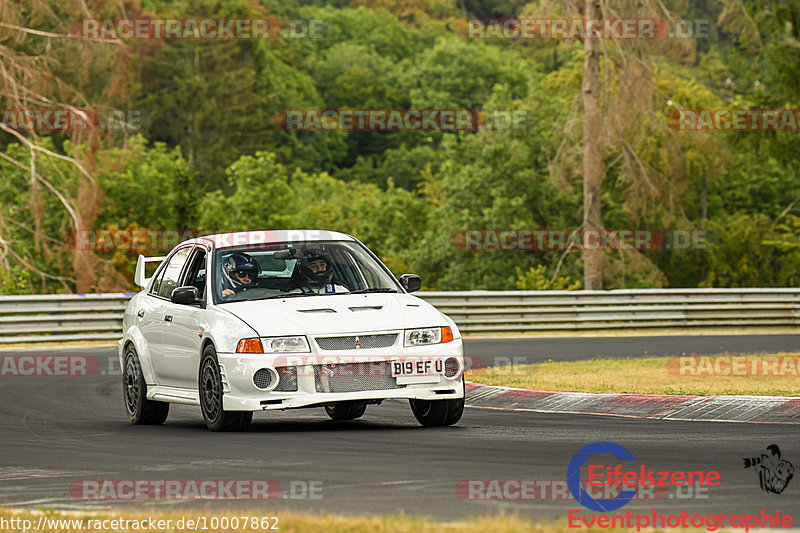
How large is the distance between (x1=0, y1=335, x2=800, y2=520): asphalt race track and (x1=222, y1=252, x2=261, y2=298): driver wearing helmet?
4.17 feet

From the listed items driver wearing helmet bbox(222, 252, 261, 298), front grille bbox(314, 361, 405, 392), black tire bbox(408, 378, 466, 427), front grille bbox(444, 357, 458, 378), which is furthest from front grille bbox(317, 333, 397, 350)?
driver wearing helmet bbox(222, 252, 261, 298)

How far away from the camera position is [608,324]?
30109 mm

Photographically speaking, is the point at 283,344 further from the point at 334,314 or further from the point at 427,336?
the point at 427,336

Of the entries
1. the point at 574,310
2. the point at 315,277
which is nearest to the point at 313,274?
the point at 315,277

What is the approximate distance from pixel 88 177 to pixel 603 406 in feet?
71.2

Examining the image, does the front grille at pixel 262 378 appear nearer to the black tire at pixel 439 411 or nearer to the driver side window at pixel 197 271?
the black tire at pixel 439 411

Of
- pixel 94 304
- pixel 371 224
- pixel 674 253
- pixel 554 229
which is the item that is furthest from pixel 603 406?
pixel 371 224

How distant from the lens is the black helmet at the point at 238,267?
12.7 metres

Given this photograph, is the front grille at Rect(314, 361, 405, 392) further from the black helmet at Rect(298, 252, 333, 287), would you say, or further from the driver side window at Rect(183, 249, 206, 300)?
the driver side window at Rect(183, 249, 206, 300)

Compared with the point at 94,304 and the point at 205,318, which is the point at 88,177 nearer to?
the point at 94,304

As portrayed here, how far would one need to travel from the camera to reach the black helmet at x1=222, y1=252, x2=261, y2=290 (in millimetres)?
12703

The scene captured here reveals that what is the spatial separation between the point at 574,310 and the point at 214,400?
18.7m

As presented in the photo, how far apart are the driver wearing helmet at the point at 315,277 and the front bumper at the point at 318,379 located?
1312 mm

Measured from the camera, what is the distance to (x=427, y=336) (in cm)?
1179
